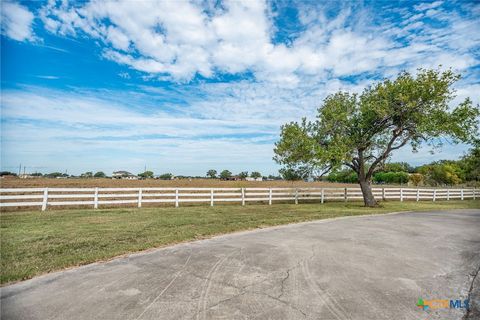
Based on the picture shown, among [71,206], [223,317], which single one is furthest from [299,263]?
[71,206]

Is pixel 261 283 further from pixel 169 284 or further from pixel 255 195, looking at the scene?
pixel 255 195

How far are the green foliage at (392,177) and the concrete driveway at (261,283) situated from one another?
88.5 m

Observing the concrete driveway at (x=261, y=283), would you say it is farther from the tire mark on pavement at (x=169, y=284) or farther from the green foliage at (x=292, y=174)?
the green foliage at (x=292, y=174)

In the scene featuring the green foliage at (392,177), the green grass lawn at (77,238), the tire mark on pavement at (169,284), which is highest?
the green foliage at (392,177)

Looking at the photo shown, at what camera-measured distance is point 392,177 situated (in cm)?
9188

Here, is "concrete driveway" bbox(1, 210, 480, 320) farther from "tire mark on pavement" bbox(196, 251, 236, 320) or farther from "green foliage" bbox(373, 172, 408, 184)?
"green foliage" bbox(373, 172, 408, 184)

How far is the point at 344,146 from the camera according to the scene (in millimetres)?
16250

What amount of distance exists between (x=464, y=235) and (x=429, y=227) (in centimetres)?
128

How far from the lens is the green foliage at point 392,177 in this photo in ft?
286

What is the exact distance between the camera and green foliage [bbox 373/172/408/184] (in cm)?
8726

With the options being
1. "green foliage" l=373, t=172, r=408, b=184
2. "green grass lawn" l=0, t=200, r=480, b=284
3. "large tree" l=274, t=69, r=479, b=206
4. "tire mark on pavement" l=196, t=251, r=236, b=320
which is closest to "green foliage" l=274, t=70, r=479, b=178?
"large tree" l=274, t=69, r=479, b=206

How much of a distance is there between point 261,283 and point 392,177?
334 ft

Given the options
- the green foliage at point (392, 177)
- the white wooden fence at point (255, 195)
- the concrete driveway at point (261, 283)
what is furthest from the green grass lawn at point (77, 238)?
the green foliage at point (392, 177)

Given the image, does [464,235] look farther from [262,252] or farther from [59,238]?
[59,238]
